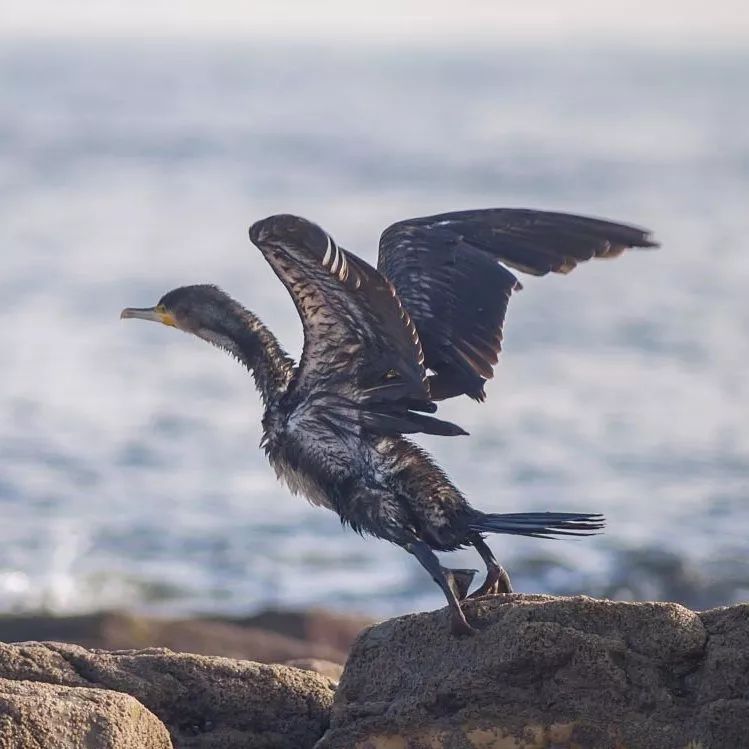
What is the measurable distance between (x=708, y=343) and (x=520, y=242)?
15698 mm

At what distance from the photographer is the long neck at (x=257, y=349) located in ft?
23.3

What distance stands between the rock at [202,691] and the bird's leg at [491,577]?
73 centimetres

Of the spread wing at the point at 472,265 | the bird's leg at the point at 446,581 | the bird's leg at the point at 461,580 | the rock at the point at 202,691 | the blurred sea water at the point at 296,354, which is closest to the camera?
the bird's leg at the point at 446,581

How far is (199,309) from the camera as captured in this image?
7.40m

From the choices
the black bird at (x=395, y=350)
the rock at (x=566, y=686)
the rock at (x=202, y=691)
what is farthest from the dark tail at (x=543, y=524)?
the rock at (x=202, y=691)

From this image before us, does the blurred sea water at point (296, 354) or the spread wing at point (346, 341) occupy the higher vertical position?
the blurred sea water at point (296, 354)

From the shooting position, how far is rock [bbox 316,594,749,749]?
536 centimetres

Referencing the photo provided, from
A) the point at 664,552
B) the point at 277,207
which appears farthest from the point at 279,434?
the point at 277,207

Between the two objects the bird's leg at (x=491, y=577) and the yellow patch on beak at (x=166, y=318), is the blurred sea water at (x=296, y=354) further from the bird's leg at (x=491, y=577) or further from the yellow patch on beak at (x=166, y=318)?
the bird's leg at (x=491, y=577)

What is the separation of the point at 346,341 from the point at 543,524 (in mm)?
1091

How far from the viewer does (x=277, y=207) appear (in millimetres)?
37312

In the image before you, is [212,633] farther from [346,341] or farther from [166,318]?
[346,341]

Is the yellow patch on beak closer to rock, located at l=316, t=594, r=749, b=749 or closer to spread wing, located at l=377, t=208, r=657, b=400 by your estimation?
spread wing, located at l=377, t=208, r=657, b=400

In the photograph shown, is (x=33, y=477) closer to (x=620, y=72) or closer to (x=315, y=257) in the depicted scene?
(x=315, y=257)
